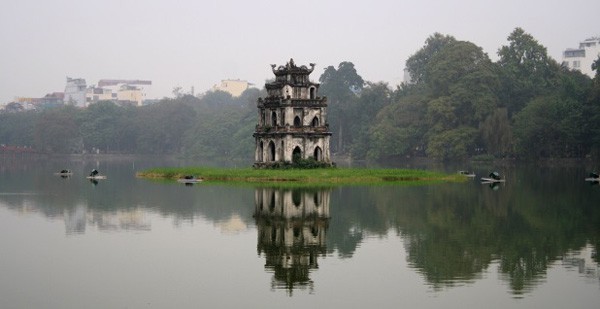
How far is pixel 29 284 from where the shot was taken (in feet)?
93.1

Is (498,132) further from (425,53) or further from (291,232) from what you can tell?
(291,232)

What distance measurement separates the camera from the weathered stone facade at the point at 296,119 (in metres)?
79.9

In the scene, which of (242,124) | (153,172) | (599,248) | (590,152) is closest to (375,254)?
(599,248)

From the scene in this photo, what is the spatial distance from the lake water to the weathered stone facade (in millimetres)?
18191

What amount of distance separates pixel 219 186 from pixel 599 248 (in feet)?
126

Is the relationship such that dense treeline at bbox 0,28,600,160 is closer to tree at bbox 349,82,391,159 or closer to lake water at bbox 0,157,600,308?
tree at bbox 349,82,391,159

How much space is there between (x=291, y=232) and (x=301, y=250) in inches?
211

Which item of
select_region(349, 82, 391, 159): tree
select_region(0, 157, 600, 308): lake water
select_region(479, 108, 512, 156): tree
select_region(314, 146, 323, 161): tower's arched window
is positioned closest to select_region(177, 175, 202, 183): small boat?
select_region(314, 146, 323, 161): tower's arched window

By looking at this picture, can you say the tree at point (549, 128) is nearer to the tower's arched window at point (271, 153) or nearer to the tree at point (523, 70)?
the tree at point (523, 70)

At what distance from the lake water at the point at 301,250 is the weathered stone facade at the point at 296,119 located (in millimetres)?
18191

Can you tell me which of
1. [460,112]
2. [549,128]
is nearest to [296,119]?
[549,128]

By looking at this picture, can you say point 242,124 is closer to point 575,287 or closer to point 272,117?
point 272,117

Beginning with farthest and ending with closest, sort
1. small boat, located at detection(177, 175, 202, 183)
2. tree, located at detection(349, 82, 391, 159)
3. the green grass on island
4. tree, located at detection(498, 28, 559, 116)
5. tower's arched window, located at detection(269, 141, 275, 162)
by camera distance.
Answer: tree, located at detection(349, 82, 391, 159) → tree, located at detection(498, 28, 559, 116) → tower's arched window, located at detection(269, 141, 275, 162) → small boat, located at detection(177, 175, 202, 183) → the green grass on island

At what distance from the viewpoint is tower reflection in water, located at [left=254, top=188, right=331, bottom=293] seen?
30862mm
